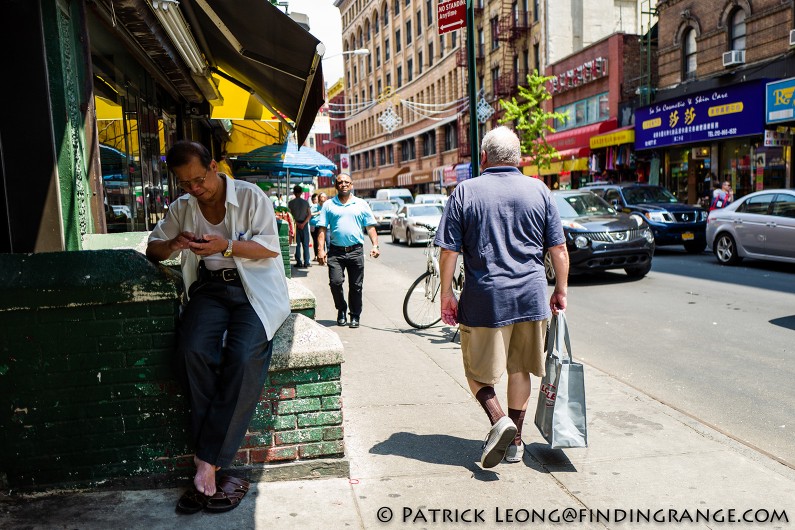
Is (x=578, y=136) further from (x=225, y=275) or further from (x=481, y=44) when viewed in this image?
(x=225, y=275)

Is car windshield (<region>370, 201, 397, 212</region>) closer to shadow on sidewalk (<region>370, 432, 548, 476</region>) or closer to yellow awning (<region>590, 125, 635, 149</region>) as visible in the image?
yellow awning (<region>590, 125, 635, 149</region>)

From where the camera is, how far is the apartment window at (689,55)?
25.8m

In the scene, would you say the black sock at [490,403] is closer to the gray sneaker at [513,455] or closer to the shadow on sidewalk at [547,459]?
the gray sneaker at [513,455]

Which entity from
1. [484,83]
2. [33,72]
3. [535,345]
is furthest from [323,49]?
[484,83]

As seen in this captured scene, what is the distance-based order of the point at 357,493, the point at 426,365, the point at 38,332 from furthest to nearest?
the point at 426,365
the point at 357,493
the point at 38,332

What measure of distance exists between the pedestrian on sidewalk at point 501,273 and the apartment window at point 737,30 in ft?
75.4

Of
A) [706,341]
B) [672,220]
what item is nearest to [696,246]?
[672,220]

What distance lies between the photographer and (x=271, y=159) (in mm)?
17781

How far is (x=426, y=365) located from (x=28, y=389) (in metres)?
3.70

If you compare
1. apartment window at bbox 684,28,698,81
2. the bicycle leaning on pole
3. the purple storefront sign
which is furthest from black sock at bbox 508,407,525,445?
apartment window at bbox 684,28,698,81

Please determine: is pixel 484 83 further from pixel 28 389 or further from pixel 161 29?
→ pixel 28 389

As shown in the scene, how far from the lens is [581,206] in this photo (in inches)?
519

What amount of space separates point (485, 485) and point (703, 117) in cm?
2377

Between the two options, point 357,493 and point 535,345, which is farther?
point 535,345
